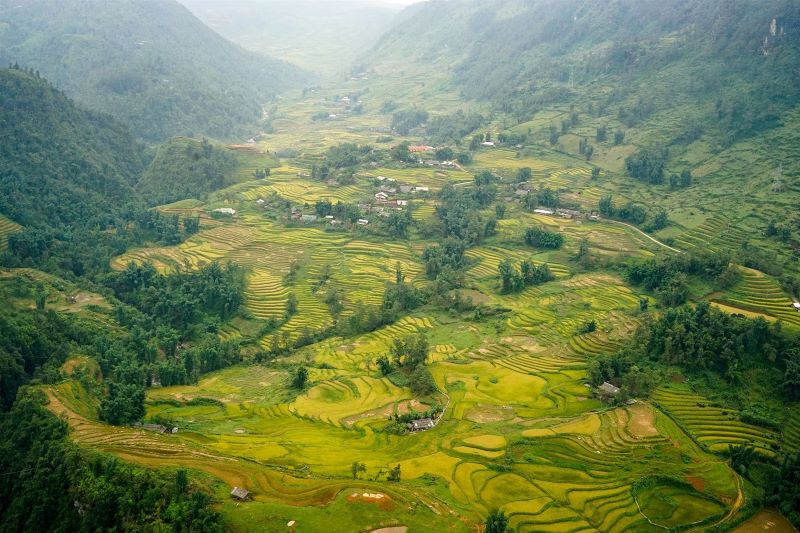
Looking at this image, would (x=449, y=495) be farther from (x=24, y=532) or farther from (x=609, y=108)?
(x=609, y=108)

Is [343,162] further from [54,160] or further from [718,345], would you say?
[718,345]

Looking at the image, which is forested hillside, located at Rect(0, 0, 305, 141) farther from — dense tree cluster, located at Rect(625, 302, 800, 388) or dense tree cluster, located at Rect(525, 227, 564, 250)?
dense tree cluster, located at Rect(625, 302, 800, 388)

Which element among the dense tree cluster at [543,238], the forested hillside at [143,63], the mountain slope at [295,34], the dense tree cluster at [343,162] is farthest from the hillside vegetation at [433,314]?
the mountain slope at [295,34]

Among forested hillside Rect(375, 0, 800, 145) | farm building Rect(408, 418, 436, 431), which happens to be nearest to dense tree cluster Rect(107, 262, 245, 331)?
farm building Rect(408, 418, 436, 431)

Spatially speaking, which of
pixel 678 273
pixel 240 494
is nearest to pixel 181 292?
pixel 240 494

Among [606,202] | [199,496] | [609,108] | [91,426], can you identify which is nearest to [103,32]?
[609,108]

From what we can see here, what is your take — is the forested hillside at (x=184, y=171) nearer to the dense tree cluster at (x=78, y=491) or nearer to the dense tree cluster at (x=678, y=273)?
the dense tree cluster at (x=78, y=491)
